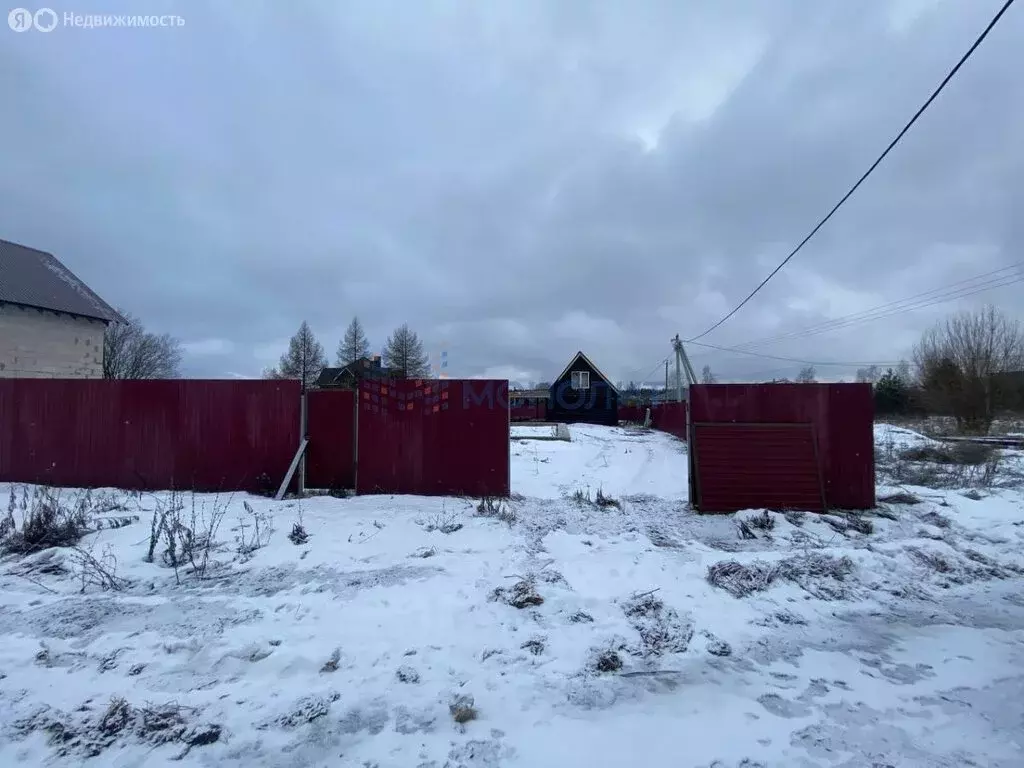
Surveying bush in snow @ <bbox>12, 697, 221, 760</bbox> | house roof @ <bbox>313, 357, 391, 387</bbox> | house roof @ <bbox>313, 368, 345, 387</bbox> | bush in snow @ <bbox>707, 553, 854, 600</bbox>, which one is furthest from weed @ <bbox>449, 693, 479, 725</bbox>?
house roof @ <bbox>313, 368, 345, 387</bbox>

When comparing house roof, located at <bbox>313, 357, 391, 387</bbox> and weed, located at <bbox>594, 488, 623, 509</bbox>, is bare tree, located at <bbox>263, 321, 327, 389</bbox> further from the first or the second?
weed, located at <bbox>594, 488, 623, 509</bbox>

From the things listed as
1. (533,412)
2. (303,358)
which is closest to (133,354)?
(303,358)

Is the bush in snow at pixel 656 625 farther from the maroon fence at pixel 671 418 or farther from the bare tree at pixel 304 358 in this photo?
the bare tree at pixel 304 358

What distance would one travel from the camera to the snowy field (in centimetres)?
271

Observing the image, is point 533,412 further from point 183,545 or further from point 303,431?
point 183,545

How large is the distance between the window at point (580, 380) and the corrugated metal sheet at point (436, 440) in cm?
3103

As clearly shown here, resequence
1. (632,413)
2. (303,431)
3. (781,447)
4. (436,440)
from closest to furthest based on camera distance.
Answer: (781,447) < (436,440) < (303,431) < (632,413)

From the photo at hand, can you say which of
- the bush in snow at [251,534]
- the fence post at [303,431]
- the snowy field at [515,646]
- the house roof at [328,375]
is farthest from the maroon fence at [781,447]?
the house roof at [328,375]

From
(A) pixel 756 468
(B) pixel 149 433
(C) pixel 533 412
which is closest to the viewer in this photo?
(A) pixel 756 468

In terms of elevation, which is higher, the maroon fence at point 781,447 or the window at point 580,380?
the window at point 580,380

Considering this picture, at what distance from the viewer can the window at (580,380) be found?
39094mm

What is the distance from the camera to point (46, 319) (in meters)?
23.8

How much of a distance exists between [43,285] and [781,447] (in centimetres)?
3191

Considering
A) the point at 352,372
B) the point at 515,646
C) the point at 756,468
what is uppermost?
the point at 352,372
